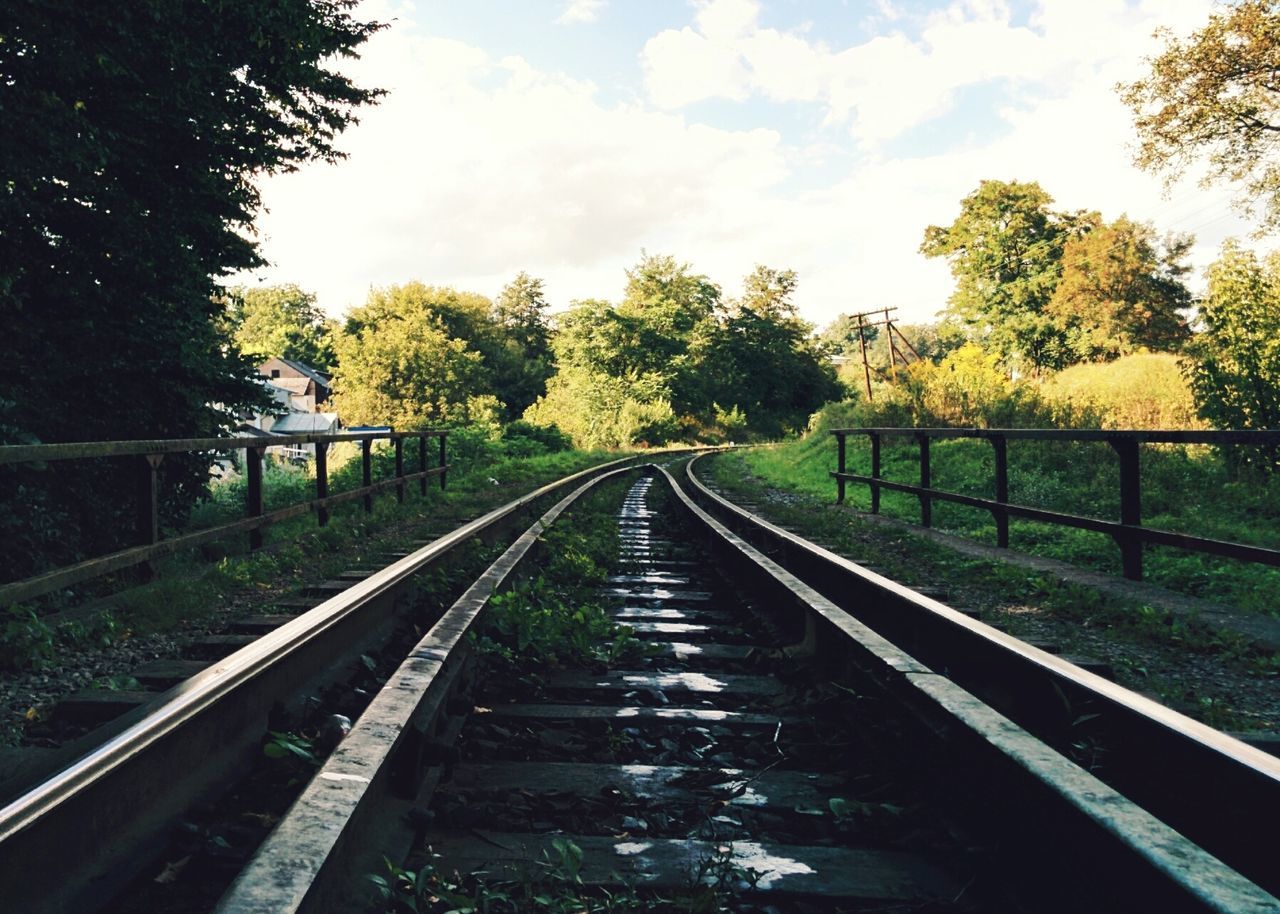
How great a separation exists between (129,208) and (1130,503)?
7.66 metres

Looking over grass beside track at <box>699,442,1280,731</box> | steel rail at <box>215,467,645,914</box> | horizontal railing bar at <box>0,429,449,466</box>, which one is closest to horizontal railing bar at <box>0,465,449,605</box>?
horizontal railing bar at <box>0,429,449,466</box>

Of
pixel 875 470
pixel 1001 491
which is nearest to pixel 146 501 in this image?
pixel 1001 491

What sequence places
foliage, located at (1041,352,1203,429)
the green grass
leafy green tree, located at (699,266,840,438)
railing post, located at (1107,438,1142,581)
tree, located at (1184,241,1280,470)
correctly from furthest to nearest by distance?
leafy green tree, located at (699,266,840,438), foliage, located at (1041,352,1203,429), tree, located at (1184,241,1280,470), the green grass, railing post, located at (1107,438,1142,581)

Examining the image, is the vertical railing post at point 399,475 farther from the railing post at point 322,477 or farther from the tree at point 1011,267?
the tree at point 1011,267

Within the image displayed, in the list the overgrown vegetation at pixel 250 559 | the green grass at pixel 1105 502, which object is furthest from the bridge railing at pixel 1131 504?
the overgrown vegetation at pixel 250 559

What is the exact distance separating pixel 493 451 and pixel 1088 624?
20453 millimetres

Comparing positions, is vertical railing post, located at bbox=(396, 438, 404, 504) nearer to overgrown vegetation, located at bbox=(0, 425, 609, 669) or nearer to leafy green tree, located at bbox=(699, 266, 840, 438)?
overgrown vegetation, located at bbox=(0, 425, 609, 669)

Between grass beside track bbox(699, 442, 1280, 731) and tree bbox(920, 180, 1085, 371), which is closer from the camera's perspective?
grass beside track bbox(699, 442, 1280, 731)

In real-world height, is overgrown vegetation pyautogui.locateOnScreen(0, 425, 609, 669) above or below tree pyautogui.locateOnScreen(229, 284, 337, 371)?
below

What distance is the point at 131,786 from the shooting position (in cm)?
183

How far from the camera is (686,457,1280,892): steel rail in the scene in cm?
168

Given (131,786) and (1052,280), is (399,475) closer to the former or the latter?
(131,786)

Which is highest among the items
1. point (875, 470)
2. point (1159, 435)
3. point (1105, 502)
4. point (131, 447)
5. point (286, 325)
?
point (286, 325)

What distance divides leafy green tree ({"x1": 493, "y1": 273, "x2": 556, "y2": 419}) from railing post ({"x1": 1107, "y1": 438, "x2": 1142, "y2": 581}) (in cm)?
6920
